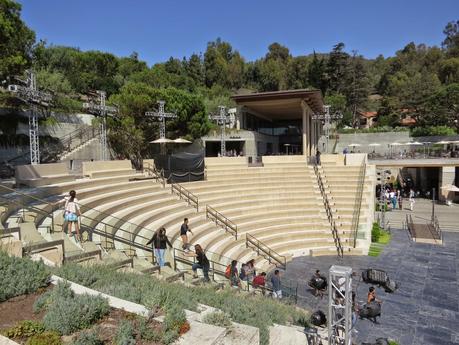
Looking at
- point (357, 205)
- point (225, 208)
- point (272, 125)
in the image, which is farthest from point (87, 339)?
point (272, 125)

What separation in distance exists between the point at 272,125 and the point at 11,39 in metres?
33.1

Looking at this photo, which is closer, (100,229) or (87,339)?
(87,339)

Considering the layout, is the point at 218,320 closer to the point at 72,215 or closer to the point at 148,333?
the point at 148,333

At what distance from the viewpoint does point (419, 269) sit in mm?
14148

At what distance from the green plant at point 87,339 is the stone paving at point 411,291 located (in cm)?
768

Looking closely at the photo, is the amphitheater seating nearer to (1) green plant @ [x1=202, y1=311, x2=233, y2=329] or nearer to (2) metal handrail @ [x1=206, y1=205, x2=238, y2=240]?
(2) metal handrail @ [x1=206, y1=205, x2=238, y2=240]

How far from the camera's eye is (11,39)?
20734 mm

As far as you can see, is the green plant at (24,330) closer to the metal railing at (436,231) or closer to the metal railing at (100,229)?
the metal railing at (100,229)

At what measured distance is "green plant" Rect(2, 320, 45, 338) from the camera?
400 cm

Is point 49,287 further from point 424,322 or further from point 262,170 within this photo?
point 262,170

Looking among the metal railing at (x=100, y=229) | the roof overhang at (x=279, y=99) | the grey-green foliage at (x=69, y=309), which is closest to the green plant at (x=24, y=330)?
the grey-green foliage at (x=69, y=309)

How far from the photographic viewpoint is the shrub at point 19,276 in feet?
16.2

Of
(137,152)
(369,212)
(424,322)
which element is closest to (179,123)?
(137,152)

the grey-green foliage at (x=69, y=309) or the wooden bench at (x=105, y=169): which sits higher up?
the wooden bench at (x=105, y=169)
